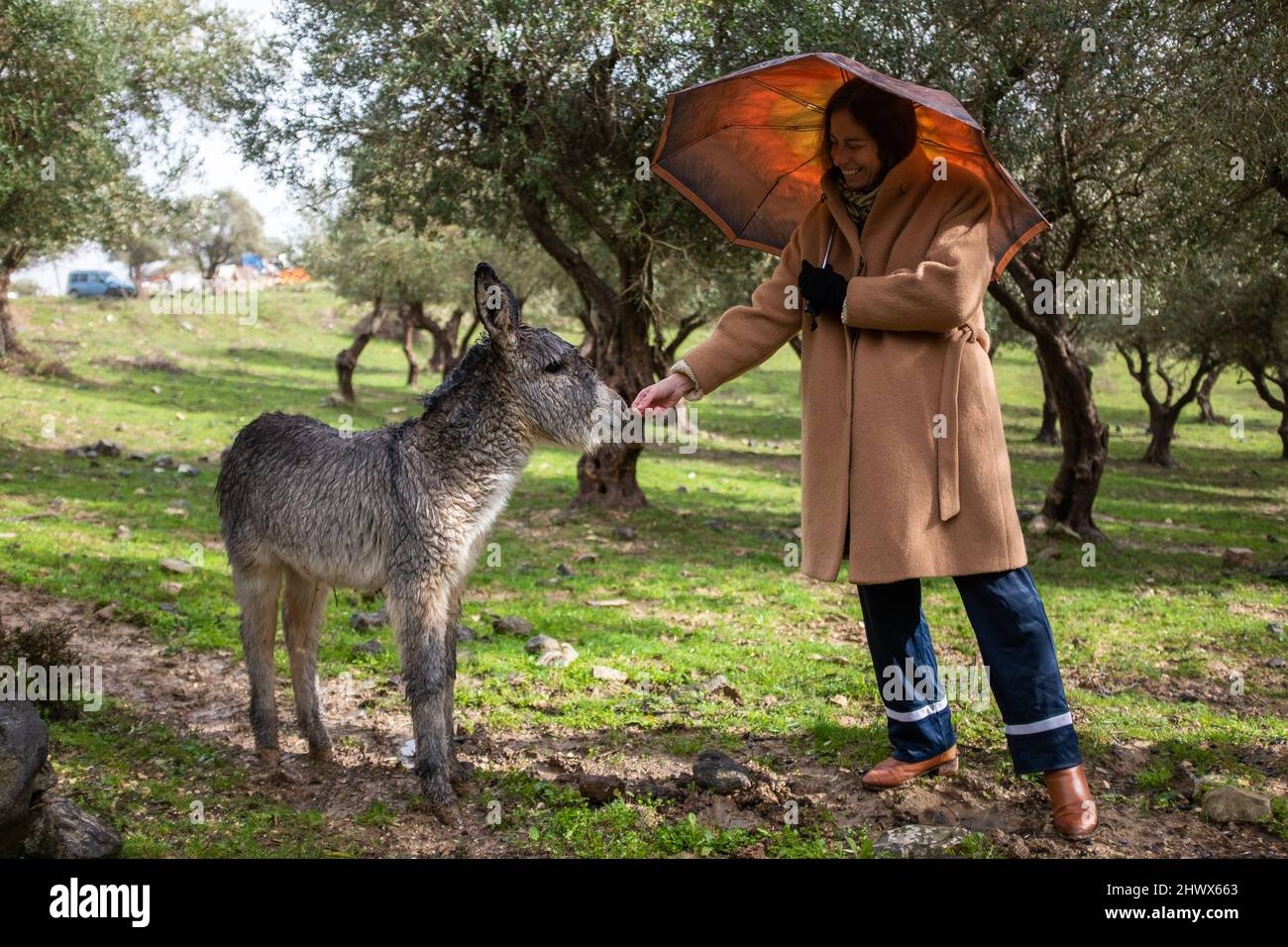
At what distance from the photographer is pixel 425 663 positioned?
16.5 feet

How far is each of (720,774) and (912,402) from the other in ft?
7.29

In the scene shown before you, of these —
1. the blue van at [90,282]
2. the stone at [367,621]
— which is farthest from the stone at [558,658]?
the blue van at [90,282]

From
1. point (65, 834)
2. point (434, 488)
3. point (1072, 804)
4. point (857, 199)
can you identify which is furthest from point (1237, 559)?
point (65, 834)

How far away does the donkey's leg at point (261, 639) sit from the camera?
5.66 m

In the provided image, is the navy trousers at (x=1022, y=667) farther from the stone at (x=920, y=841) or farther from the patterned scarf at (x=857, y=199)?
the patterned scarf at (x=857, y=199)

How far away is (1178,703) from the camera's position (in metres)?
7.24

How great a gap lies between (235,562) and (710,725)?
10.2 ft

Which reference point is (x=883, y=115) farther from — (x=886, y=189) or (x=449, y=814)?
(x=449, y=814)

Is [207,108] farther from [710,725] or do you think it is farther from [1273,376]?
[1273,376]

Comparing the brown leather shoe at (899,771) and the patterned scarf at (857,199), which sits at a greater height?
the patterned scarf at (857,199)

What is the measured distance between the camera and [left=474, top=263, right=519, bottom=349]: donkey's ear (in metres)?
Answer: 4.87

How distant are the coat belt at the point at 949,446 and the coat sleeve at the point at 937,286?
187 millimetres

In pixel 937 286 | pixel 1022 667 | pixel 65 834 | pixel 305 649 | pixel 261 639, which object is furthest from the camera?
pixel 305 649
